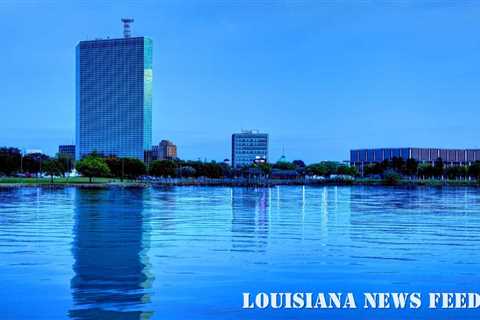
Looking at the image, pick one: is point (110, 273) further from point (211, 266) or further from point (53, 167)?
point (53, 167)

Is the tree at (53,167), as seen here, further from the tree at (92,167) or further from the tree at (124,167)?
the tree at (124,167)

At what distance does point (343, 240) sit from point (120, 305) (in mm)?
16672

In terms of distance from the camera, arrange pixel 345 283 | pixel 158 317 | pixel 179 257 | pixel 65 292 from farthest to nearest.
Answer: pixel 179 257 → pixel 345 283 → pixel 65 292 → pixel 158 317

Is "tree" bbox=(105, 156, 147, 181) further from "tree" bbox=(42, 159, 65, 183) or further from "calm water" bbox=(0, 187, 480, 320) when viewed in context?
"calm water" bbox=(0, 187, 480, 320)

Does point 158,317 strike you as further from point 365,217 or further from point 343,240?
point 365,217

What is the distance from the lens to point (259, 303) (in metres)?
17.0

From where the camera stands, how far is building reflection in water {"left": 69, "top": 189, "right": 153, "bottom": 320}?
1606 centimetres

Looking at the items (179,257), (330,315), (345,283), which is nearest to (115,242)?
(179,257)

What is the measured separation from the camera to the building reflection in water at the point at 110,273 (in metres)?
16.1

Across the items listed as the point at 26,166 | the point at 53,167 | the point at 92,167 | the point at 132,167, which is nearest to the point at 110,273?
the point at 92,167

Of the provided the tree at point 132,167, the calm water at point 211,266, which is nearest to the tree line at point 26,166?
the tree at point 132,167

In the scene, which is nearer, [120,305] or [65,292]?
[120,305]

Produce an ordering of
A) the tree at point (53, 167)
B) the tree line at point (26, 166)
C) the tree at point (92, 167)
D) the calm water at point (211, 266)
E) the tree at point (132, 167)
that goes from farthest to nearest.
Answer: the tree at point (132, 167)
the tree at point (53, 167)
the tree line at point (26, 166)
the tree at point (92, 167)
the calm water at point (211, 266)

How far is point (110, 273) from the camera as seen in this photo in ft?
69.1
